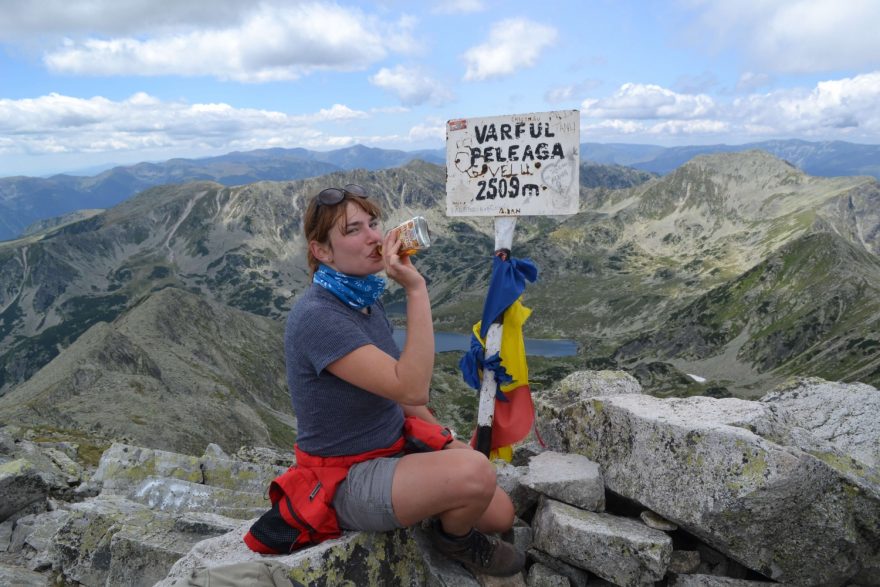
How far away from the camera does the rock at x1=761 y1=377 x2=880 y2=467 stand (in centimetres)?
966

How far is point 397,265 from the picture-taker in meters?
6.27

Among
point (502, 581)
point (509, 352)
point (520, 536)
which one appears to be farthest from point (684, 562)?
point (509, 352)

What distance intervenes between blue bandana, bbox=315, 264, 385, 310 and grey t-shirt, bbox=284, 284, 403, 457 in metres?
0.07

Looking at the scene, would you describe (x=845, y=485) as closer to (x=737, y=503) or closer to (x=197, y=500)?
(x=737, y=503)

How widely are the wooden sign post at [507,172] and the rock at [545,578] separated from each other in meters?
2.15

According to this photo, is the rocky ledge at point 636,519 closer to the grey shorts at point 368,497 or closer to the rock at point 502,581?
the rock at point 502,581

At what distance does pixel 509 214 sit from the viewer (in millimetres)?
9359

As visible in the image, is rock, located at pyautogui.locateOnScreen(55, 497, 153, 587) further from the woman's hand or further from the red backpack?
the woman's hand

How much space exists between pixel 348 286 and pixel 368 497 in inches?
96.5

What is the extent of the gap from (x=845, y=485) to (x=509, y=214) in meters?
5.83

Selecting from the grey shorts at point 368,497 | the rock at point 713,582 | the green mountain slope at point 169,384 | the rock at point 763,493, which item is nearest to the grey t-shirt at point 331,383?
the grey shorts at point 368,497

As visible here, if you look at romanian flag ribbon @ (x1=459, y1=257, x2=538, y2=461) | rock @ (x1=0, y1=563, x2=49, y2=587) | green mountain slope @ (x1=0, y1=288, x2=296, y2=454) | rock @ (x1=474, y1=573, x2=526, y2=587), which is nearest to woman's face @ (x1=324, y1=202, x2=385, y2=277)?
romanian flag ribbon @ (x1=459, y1=257, x2=538, y2=461)

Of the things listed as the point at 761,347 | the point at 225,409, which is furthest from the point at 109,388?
the point at 761,347

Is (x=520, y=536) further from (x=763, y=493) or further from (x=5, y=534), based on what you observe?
(x=5, y=534)
